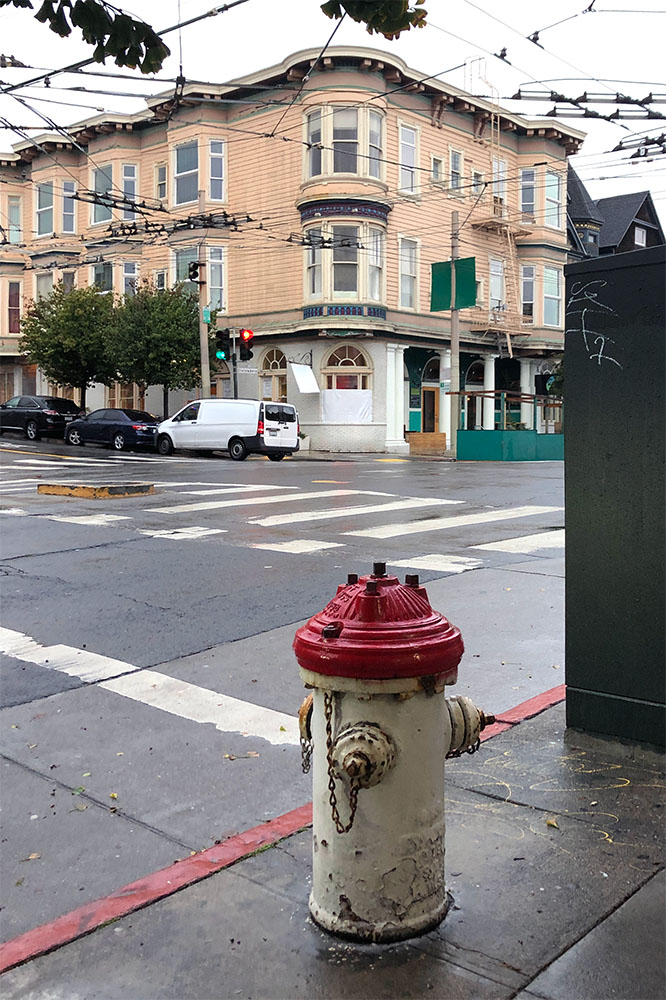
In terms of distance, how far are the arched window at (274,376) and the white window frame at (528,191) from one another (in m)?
12.0

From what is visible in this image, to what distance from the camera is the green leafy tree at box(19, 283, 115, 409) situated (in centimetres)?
3481

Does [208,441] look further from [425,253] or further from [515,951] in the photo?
[515,951]

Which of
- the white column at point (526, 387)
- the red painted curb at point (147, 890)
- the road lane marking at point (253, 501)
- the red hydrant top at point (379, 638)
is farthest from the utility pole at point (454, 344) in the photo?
the red hydrant top at point (379, 638)

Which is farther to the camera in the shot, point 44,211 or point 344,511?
point 44,211

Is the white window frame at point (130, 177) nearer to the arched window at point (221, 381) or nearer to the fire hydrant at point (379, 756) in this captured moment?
the arched window at point (221, 381)

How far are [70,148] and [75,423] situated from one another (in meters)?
15.0

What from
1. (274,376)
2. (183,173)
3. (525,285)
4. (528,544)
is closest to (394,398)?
(274,376)

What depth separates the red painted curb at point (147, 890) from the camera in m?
2.75

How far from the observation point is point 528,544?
391 inches

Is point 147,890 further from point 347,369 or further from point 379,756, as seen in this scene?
point 347,369

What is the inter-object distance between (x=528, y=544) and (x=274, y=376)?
2601cm

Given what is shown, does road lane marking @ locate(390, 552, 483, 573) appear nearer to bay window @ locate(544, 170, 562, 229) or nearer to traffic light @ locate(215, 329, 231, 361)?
traffic light @ locate(215, 329, 231, 361)

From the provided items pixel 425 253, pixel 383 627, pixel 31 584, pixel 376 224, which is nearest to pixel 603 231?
pixel 425 253

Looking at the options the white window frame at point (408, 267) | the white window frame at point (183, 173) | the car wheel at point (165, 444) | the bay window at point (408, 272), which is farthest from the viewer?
the white window frame at point (183, 173)
